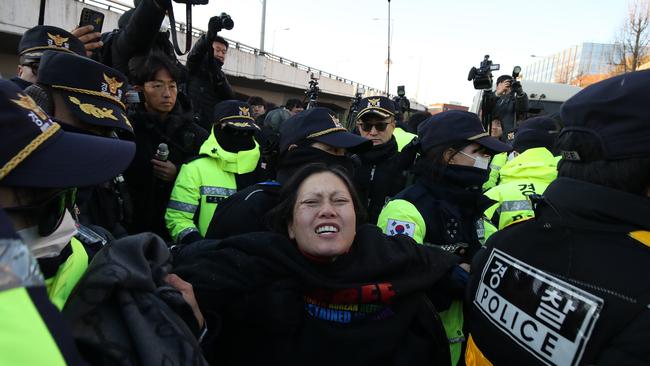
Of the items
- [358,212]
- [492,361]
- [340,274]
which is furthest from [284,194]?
[492,361]

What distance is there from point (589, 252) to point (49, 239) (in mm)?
1423

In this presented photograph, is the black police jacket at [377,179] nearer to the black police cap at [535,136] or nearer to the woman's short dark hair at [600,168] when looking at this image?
the black police cap at [535,136]

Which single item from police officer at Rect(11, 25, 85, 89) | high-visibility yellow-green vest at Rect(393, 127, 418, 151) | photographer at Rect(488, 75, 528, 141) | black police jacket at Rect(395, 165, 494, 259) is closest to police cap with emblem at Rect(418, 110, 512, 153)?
black police jacket at Rect(395, 165, 494, 259)

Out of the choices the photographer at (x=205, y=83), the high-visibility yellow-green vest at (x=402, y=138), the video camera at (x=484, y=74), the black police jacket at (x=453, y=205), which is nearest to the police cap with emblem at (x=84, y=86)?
the black police jacket at (x=453, y=205)

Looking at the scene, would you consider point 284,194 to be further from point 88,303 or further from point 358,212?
point 88,303

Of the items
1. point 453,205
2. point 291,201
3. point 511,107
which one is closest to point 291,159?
point 291,201

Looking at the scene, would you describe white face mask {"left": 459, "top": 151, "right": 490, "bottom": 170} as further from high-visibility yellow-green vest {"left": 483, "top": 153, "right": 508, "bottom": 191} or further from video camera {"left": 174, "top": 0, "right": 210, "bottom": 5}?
high-visibility yellow-green vest {"left": 483, "top": 153, "right": 508, "bottom": 191}

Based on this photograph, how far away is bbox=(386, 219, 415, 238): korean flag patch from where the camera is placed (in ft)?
7.18

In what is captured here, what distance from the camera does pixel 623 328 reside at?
1070mm

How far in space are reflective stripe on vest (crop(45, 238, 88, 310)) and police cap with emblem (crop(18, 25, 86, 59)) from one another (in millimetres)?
2094

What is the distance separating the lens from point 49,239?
994 mm

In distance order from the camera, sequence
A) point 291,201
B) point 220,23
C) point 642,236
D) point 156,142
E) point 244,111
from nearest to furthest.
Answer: point 642,236
point 291,201
point 156,142
point 244,111
point 220,23

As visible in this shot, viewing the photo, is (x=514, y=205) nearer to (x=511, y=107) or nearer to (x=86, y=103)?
(x=86, y=103)

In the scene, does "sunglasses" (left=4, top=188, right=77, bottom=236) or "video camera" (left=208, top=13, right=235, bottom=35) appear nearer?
"sunglasses" (left=4, top=188, right=77, bottom=236)
